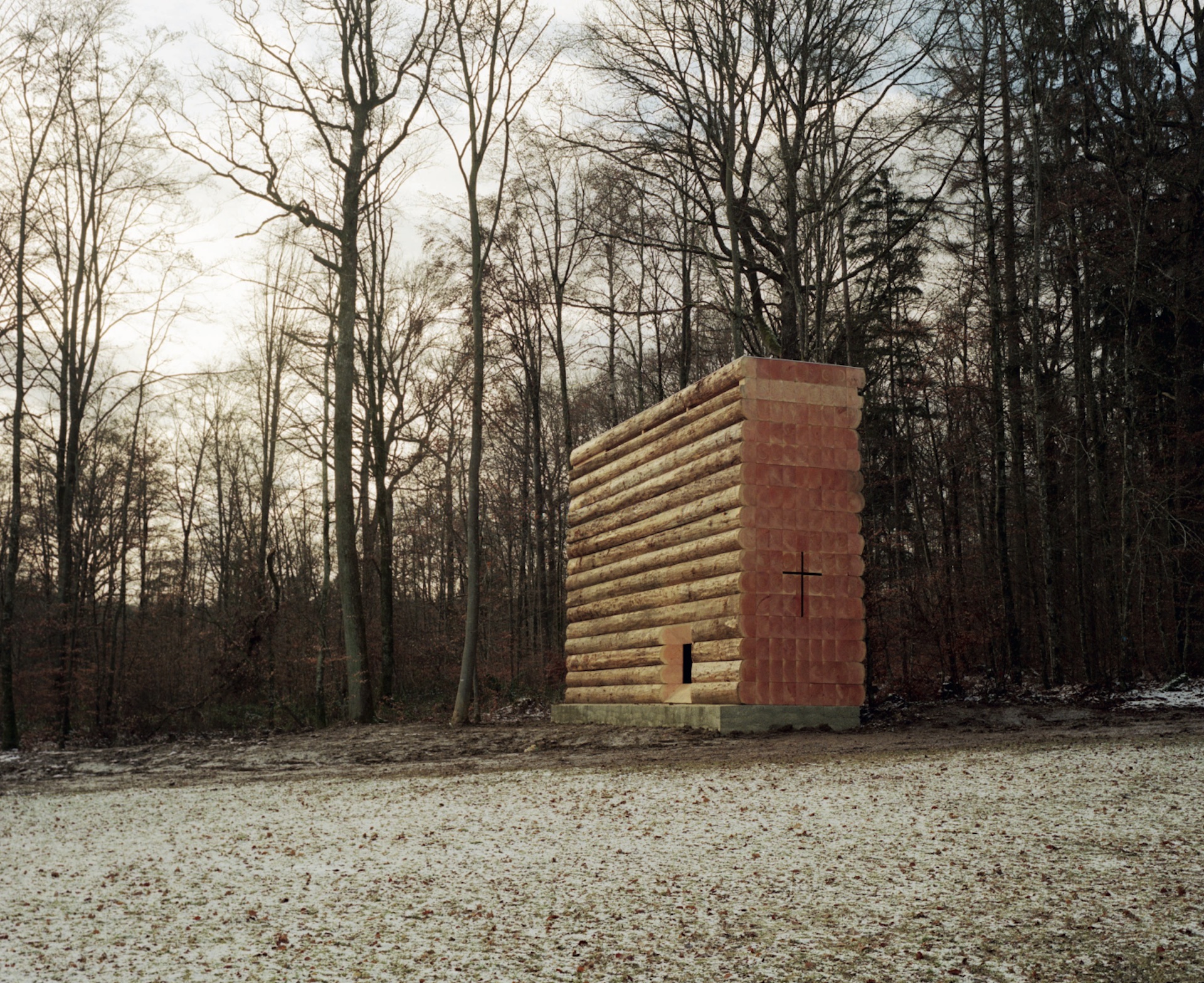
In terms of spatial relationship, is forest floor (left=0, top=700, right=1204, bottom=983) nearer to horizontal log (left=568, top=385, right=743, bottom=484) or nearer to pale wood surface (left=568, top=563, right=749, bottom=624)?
pale wood surface (left=568, top=563, right=749, bottom=624)

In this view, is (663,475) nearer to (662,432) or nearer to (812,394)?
(662,432)

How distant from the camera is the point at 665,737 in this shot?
38.4ft

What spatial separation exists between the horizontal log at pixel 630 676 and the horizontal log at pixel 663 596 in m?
0.87

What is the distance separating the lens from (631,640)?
577 inches

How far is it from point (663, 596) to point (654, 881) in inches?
348

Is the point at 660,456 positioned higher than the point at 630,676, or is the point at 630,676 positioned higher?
the point at 660,456

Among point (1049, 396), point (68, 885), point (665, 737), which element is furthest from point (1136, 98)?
point (68, 885)

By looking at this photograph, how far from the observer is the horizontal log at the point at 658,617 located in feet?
A: 39.3

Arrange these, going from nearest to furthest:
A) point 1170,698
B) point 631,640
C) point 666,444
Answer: point 1170,698 < point 666,444 < point 631,640

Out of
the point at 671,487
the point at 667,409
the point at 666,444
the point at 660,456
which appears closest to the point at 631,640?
the point at 671,487

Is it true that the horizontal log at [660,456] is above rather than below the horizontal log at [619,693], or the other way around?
above

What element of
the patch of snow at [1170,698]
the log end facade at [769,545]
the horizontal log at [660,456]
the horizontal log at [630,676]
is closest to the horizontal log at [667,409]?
the log end facade at [769,545]

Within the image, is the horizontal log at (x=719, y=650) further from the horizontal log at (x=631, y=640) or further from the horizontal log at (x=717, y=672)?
the horizontal log at (x=631, y=640)

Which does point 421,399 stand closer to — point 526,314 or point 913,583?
point 526,314
